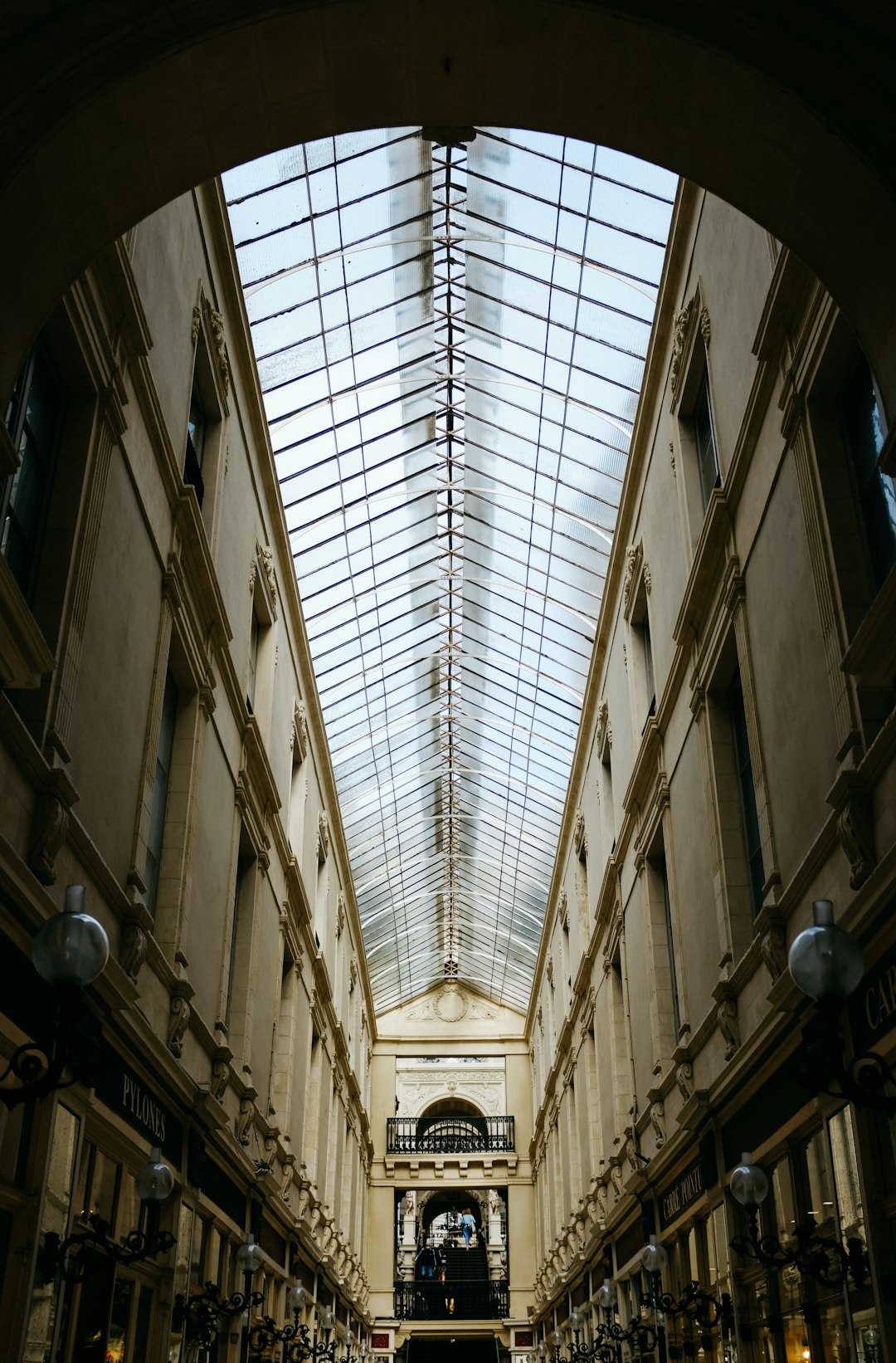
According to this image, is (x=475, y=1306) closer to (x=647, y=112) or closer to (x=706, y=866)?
(x=706, y=866)

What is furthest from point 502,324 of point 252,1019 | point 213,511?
point 252,1019

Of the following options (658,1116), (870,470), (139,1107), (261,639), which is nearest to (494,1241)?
(658,1116)

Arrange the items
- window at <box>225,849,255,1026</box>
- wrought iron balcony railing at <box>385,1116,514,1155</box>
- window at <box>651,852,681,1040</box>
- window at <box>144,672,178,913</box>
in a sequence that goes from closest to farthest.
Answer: window at <box>144,672,178,913</box> < window at <box>651,852,681,1040</box> < window at <box>225,849,255,1026</box> < wrought iron balcony railing at <box>385,1116,514,1155</box>

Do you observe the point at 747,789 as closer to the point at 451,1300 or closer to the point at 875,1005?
the point at 875,1005

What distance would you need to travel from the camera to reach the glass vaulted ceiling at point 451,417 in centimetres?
1661

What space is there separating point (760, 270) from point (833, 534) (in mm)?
3267

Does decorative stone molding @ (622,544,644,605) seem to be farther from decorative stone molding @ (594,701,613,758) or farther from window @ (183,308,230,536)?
window @ (183,308,230,536)

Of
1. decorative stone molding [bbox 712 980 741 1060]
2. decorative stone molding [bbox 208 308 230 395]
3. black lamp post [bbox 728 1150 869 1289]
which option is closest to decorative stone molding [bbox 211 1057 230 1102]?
decorative stone molding [bbox 712 980 741 1060]

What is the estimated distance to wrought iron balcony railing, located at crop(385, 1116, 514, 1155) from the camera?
46.4 meters

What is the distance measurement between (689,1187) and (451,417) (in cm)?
1350

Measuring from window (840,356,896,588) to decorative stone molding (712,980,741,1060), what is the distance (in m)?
5.04

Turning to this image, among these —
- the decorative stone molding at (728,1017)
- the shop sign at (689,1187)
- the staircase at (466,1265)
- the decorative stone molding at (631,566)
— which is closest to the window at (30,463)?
the decorative stone molding at (728,1017)

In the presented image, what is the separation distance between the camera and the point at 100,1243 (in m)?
8.28

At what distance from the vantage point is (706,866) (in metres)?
13.8
